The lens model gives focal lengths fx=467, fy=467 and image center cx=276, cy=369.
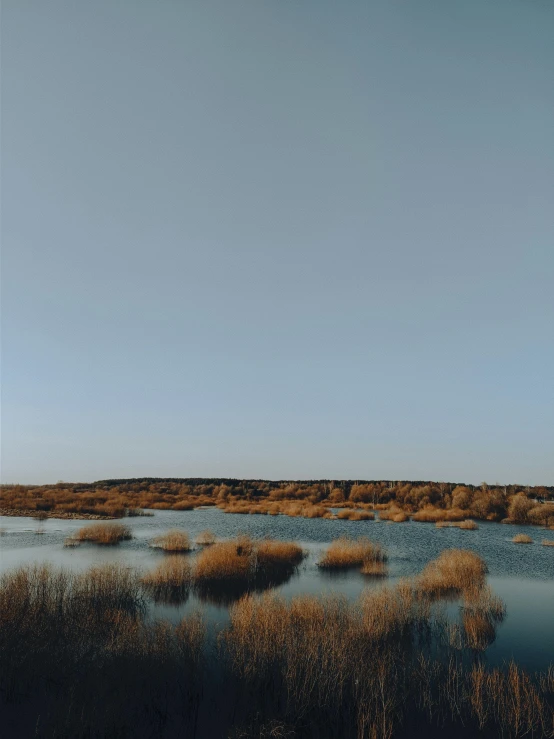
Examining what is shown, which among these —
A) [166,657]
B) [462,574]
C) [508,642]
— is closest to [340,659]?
[166,657]

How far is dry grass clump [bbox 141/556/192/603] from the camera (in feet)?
58.4

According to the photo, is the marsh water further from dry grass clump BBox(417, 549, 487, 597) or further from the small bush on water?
dry grass clump BBox(417, 549, 487, 597)

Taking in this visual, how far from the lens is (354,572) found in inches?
910

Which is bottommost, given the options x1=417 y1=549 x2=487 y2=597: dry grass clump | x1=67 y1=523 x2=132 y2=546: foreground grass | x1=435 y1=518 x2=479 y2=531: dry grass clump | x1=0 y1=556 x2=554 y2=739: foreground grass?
x1=435 y1=518 x2=479 y2=531: dry grass clump

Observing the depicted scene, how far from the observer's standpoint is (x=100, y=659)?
32.9 feet

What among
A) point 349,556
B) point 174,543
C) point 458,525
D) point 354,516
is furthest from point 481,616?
point 354,516

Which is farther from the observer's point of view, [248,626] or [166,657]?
[248,626]

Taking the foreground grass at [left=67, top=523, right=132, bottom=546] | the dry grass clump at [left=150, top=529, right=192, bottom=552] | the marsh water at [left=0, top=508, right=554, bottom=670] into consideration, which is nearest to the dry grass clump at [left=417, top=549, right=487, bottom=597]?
the marsh water at [left=0, top=508, right=554, bottom=670]

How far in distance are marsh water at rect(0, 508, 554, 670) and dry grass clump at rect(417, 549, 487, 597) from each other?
887 mm

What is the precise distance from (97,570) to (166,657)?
824cm

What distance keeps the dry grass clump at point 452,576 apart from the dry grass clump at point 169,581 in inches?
370

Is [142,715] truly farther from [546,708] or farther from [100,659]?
[546,708]

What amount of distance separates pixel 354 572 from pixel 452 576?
5001 millimetres

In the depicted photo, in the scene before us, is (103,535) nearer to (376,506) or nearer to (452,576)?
(452,576)
